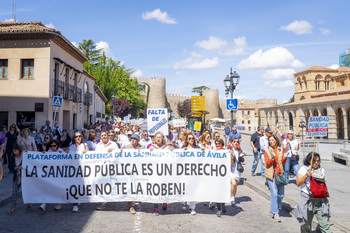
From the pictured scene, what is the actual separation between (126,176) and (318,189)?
3894 mm

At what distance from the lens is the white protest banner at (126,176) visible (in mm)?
6734

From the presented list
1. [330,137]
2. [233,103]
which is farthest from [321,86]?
[233,103]

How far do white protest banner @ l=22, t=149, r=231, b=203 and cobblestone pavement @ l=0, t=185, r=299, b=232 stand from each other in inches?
13.4

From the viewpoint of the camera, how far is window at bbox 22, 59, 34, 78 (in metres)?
19.1

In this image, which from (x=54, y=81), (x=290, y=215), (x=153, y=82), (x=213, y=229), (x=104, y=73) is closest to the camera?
(x=213, y=229)

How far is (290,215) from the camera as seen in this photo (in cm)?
670

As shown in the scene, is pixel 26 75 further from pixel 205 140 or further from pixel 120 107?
pixel 120 107

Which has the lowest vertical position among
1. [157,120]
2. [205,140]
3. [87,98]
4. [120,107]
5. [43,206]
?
[43,206]

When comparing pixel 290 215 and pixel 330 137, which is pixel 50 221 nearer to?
pixel 290 215

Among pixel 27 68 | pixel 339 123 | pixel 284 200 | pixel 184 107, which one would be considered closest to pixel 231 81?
pixel 284 200

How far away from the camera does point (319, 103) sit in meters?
40.6

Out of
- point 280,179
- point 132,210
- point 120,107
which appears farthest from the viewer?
point 120,107

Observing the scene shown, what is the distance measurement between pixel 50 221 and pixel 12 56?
15946mm

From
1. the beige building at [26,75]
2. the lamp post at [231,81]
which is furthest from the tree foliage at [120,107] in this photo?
the lamp post at [231,81]
